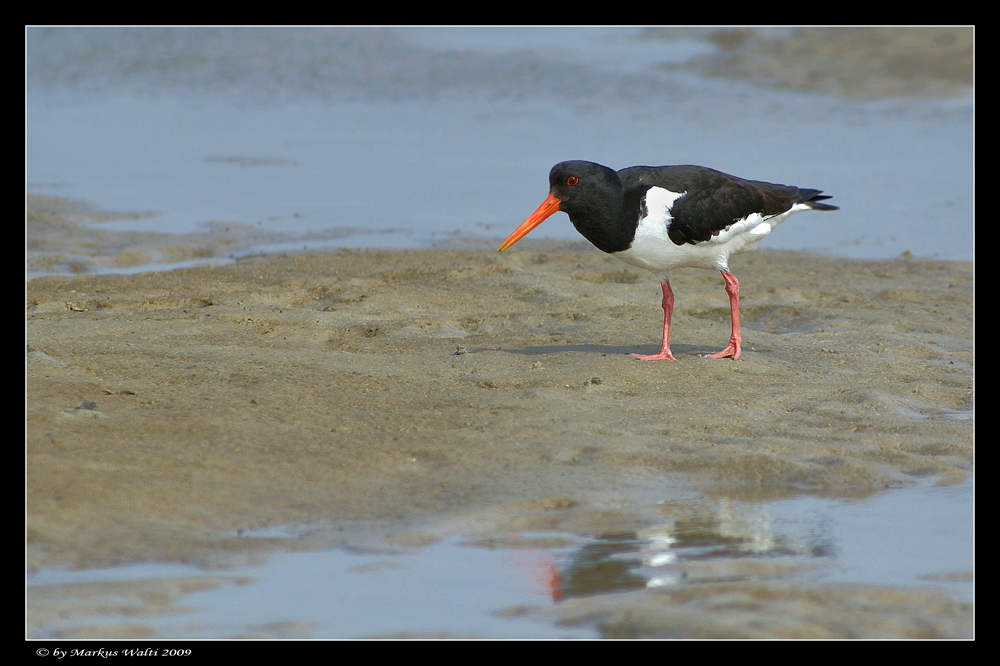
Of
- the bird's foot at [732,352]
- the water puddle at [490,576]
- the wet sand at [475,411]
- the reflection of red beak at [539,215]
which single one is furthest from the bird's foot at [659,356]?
the water puddle at [490,576]

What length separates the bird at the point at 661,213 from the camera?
23.1ft

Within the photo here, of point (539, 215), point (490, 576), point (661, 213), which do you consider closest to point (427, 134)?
point (539, 215)

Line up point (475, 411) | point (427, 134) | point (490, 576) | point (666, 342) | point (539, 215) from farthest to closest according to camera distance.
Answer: point (427, 134) < point (539, 215) < point (666, 342) < point (475, 411) < point (490, 576)

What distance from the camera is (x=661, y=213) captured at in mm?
7031

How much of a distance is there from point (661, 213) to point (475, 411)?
2042 millimetres

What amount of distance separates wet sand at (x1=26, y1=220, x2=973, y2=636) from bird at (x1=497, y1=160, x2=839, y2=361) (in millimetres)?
605

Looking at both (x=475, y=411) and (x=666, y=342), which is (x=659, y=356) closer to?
(x=666, y=342)

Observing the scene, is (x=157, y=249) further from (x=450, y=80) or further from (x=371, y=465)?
(x=450, y=80)

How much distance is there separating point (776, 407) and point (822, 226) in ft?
22.3

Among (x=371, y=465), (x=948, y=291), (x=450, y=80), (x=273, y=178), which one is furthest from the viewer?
(x=450, y=80)

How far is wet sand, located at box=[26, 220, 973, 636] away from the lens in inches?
167

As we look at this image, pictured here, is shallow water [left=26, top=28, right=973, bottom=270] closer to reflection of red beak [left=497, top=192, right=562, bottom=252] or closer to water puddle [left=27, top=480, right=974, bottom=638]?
reflection of red beak [left=497, top=192, right=562, bottom=252]

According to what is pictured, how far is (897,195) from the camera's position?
13008 millimetres

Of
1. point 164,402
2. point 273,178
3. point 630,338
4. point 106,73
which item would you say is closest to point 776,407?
point 630,338
